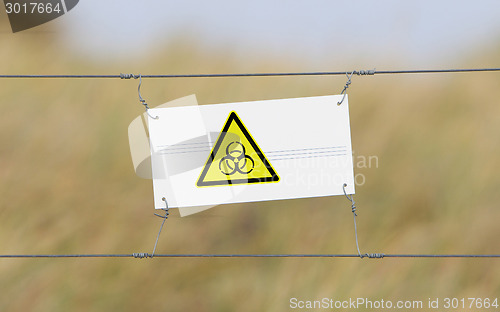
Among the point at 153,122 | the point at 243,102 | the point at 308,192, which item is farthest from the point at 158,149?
the point at 308,192

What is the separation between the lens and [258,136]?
838 mm

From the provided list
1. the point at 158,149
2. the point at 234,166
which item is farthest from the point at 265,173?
the point at 158,149

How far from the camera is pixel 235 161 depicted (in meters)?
0.83

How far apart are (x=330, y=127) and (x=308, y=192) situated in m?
0.12

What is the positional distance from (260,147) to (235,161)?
51mm

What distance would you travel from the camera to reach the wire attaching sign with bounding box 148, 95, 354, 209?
0.83 metres

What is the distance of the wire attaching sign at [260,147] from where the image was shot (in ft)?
2.74

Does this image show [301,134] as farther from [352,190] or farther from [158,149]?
[158,149]

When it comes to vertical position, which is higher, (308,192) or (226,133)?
(226,133)

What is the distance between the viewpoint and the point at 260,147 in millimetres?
837

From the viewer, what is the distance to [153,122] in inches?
33.3

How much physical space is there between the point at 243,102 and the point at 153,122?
0.16m

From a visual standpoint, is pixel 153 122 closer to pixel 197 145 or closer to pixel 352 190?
pixel 197 145

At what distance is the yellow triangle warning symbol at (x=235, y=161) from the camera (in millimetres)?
824
